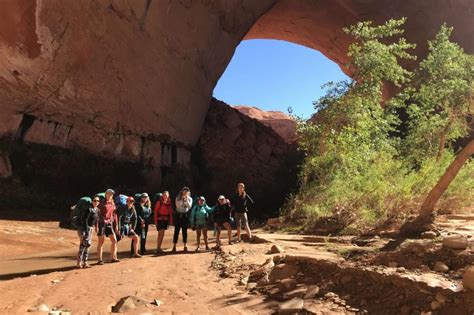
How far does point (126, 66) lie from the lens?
16.7m

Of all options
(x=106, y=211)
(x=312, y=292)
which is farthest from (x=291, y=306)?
(x=106, y=211)

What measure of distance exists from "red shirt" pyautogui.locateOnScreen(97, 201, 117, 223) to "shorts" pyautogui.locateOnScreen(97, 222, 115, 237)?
0.08 m

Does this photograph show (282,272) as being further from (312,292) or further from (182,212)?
(182,212)

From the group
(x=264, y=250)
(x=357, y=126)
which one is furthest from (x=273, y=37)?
(x=264, y=250)

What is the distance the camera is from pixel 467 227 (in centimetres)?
618

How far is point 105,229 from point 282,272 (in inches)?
167

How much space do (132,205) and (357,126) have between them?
8.35 metres

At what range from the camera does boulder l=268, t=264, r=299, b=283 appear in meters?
5.16

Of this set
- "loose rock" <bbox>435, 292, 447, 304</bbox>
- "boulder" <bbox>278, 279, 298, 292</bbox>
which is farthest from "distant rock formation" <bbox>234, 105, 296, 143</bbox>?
"loose rock" <bbox>435, 292, 447, 304</bbox>

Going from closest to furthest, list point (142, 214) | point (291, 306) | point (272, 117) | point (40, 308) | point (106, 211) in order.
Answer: point (291, 306)
point (40, 308)
point (106, 211)
point (142, 214)
point (272, 117)

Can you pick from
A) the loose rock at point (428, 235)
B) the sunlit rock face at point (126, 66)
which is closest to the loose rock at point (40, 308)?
the loose rock at point (428, 235)

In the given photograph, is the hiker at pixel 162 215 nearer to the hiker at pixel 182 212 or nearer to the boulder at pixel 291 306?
the hiker at pixel 182 212

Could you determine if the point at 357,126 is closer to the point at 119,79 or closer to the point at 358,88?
the point at 358,88

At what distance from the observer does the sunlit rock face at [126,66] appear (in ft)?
45.5
